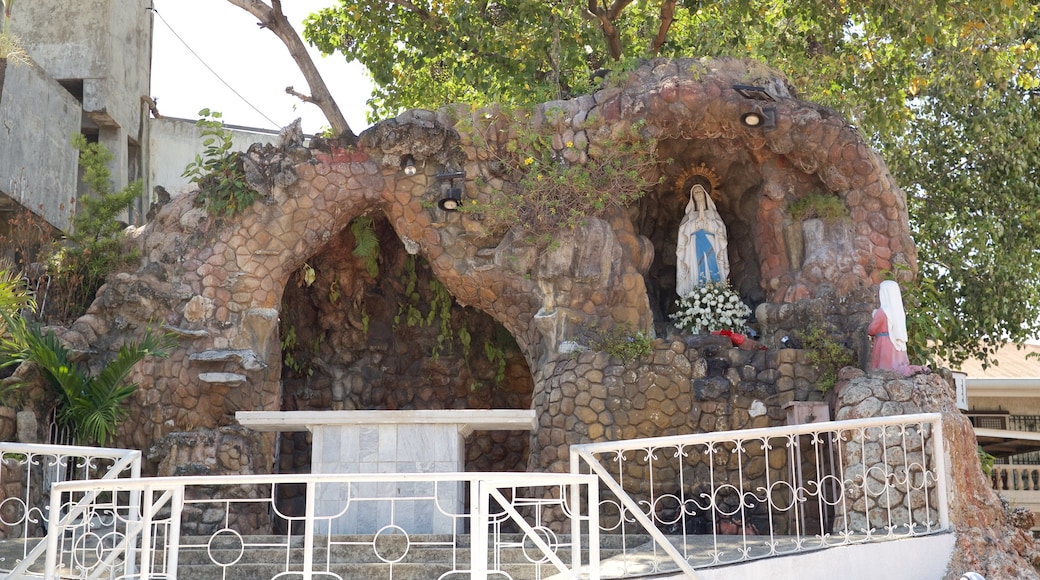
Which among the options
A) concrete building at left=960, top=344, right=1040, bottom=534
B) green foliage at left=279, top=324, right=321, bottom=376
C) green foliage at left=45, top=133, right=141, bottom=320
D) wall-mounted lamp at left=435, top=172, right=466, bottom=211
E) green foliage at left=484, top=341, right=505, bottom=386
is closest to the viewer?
wall-mounted lamp at left=435, top=172, right=466, bottom=211

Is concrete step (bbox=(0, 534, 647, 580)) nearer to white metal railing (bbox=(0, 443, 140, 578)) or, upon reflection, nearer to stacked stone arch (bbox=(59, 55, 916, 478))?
white metal railing (bbox=(0, 443, 140, 578))

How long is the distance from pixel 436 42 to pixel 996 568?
11.1m

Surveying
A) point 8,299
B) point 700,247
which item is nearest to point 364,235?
point 700,247

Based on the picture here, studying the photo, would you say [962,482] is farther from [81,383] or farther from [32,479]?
[32,479]

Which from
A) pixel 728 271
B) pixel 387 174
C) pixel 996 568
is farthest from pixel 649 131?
pixel 996 568

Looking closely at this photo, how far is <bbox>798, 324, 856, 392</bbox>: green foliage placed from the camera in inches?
466

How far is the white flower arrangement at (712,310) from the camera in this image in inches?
508

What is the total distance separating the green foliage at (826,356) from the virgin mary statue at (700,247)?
1.57 m

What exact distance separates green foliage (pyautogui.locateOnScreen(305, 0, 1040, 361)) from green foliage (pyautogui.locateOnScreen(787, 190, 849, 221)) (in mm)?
2149

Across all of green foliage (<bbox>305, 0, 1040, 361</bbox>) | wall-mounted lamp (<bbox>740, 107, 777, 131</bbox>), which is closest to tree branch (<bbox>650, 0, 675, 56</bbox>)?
green foliage (<bbox>305, 0, 1040, 361</bbox>)

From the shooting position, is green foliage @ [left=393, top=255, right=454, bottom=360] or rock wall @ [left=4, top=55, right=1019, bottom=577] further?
green foliage @ [left=393, top=255, right=454, bottom=360]

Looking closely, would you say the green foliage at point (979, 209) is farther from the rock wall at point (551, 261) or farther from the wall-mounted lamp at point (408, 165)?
the wall-mounted lamp at point (408, 165)

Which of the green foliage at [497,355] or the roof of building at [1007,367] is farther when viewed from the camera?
the roof of building at [1007,367]

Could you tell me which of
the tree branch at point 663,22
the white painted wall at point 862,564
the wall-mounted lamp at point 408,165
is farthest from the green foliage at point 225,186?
the white painted wall at point 862,564
